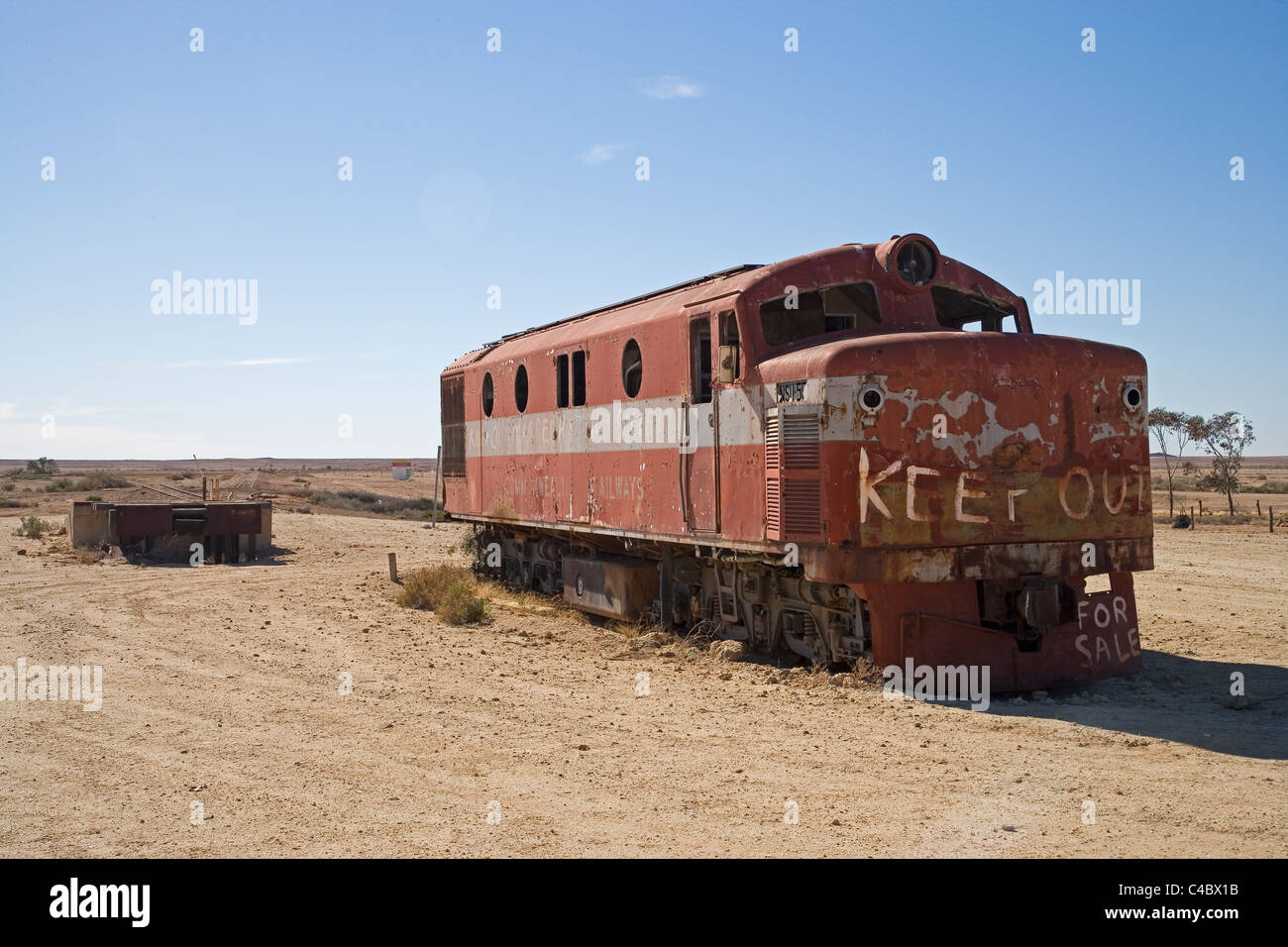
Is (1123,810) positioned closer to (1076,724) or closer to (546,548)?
(1076,724)

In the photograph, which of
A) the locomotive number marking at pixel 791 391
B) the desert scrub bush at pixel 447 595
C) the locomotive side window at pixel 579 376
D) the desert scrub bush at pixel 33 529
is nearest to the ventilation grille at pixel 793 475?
the locomotive number marking at pixel 791 391

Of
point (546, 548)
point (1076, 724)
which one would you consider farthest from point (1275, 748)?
point (546, 548)

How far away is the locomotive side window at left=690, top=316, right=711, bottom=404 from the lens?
11.1 meters

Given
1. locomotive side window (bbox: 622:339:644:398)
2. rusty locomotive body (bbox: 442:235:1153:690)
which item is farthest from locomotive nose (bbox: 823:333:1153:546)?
locomotive side window (bbox: 622:339:644:398)

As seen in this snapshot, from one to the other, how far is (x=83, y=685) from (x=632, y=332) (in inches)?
257

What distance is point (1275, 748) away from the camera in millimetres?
7199

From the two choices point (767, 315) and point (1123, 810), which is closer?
point (1123, 810)

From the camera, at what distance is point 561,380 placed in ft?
48.0

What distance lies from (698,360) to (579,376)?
3.16 meters

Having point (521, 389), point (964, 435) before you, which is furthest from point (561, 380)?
point (964, 435)

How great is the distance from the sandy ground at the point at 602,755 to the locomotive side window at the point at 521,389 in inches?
159

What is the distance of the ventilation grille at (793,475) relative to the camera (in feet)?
29.9

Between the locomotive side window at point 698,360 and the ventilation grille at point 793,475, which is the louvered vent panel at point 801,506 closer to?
the ventilation grille at point 793,475

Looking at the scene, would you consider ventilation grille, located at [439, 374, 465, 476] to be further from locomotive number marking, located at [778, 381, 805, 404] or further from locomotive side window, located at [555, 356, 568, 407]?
locomotive number marking, located at [778, 381, 805, 404]
